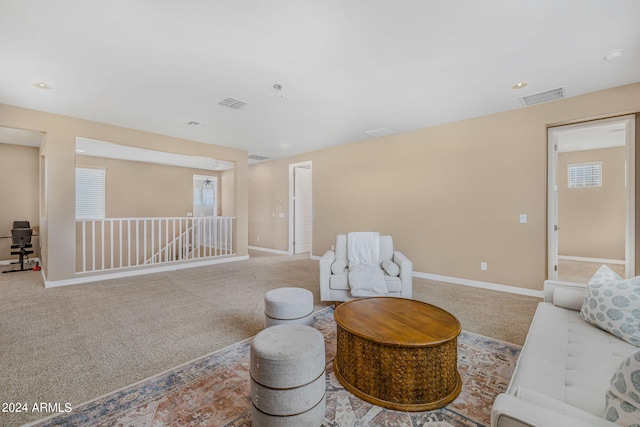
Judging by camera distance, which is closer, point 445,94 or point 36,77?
point 36,77

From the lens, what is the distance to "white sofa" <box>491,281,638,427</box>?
0.84 m

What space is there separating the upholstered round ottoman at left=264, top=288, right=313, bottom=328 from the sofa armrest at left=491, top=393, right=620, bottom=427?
160 centimetres

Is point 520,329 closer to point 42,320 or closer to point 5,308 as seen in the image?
point 42,320

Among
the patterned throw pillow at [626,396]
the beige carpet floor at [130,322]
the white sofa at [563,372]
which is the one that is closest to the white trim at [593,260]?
the beige carpet floor at [130,322]

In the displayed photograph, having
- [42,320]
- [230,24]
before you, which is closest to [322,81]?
[230,24]

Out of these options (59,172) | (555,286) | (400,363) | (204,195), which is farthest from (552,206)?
(204,195)

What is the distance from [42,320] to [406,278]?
397 centimetres

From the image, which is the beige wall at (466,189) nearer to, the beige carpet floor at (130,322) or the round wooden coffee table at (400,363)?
the beige carpet floor at (130,322)

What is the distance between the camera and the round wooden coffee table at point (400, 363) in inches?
61.6

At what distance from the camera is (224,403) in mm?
1628

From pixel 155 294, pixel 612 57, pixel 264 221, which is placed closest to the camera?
pixel 612 57

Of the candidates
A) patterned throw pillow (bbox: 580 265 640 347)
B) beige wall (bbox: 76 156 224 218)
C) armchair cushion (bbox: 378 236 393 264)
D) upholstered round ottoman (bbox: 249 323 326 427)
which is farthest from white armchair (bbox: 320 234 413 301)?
beige wall (bbox: 76 156 224 218)

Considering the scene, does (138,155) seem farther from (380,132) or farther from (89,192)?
(380,132)

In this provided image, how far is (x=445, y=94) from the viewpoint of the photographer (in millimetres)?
3393
